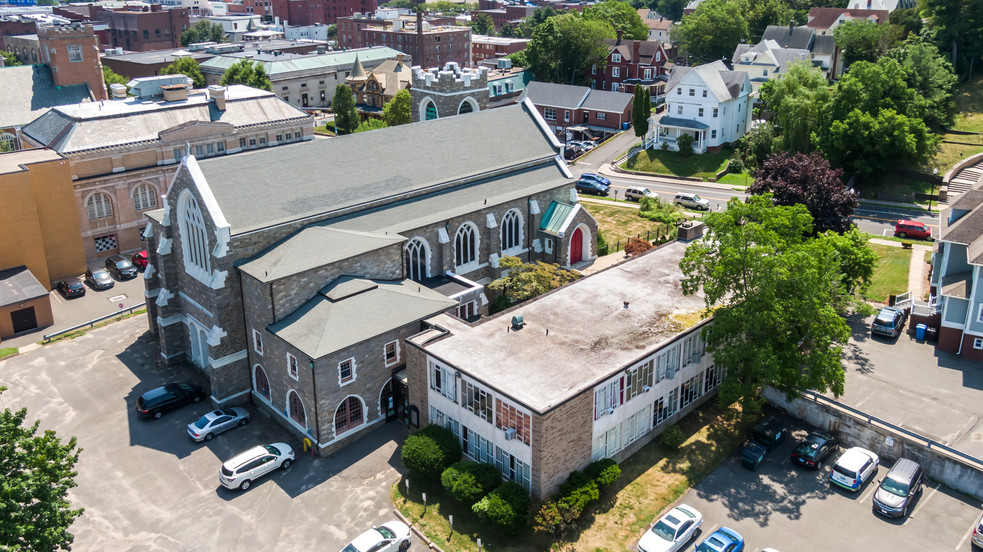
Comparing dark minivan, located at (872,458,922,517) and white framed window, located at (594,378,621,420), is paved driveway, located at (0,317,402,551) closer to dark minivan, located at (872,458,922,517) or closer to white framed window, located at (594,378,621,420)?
white framed window, located at (594,378,621,420)

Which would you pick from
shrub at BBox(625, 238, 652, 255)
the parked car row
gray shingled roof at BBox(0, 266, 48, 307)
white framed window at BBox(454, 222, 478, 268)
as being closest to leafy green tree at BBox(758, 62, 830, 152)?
shrub at BBox(625, 238, 652, 255)

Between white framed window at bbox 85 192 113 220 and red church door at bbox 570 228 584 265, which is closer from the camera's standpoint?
red church door at bbox 570 228 584 265

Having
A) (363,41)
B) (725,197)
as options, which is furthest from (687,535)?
(363,41)

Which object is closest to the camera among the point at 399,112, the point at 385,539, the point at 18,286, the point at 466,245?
the point at 385,539

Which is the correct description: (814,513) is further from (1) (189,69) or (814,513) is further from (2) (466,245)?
(1) (189,69)

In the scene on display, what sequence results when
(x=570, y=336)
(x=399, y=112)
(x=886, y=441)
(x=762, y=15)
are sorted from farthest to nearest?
(x=762, y=15) < (x=399, y=112) < (x=570, y=336) < (x=886, y=441)

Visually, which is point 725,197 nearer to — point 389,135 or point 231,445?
point 389,135

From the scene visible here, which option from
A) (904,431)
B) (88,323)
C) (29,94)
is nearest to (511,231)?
(904,431)
